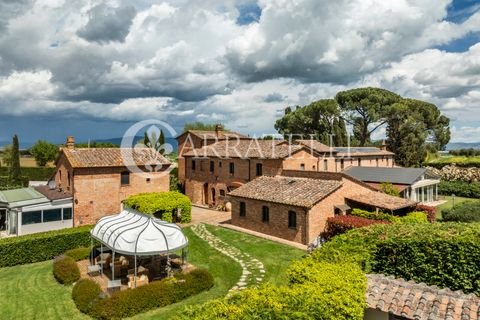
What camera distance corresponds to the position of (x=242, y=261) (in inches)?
694

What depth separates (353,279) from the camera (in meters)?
7.63

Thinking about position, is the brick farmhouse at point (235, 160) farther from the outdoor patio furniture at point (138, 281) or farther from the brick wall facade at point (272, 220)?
the outdoor patio furniture at point (138, 281)

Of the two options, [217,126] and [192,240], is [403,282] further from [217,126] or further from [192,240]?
[217,126]

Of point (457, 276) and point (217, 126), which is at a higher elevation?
point (217, 126)

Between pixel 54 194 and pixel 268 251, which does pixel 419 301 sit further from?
pixel 54 194

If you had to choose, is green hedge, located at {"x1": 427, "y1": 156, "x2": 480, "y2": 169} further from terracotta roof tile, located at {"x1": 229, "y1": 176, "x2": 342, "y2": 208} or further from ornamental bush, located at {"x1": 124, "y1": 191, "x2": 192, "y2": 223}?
ornamental bush, located at {"x1": 124, "y1": 191, "x2": 192, "y2": 223}

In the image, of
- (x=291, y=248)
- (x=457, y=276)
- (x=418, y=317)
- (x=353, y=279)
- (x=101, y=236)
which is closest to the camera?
(x=418, y=317)

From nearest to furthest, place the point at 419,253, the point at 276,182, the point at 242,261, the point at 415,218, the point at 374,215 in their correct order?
1. the point at 419,253
2. the point at 242,261
3. the point at 415,218
4. the point at 374,215
5. the point at 276,182

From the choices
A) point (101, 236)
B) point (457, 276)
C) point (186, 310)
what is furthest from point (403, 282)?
point (101, 236)

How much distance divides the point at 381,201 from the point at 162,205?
15725mm

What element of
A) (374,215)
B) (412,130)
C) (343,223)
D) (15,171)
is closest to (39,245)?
(343,223)

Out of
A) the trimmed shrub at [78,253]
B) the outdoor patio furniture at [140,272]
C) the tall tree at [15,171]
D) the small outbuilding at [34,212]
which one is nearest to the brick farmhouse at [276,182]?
the outdoor patio furniture at [140,272]

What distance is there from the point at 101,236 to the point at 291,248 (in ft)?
34.2

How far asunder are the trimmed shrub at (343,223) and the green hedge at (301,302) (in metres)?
11.9
